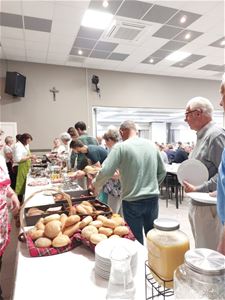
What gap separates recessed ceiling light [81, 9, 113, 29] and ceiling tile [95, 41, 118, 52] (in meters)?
0.74

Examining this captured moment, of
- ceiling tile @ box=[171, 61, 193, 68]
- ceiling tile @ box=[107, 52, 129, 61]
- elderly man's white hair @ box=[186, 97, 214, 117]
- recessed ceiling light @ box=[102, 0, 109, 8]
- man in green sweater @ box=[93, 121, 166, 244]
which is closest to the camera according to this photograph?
elderly man's white hair @ box=[186, 97, 214, 117]

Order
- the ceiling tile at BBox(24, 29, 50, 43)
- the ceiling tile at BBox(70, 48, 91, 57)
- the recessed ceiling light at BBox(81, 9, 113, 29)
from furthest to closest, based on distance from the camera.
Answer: the ceiling tile at BBox(70, 48, 91, 57), the ceiling tile at BBox(24, 29, 50, 43), the recessed ceiling light at BBox(81, 9, 113, 29)

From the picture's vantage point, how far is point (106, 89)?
7.01m

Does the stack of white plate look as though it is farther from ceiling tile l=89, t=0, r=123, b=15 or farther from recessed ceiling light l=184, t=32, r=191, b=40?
recessed ceiling light l=184, t=32, r=191, b=40

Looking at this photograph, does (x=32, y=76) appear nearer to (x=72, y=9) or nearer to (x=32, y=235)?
(x=72, y=9)

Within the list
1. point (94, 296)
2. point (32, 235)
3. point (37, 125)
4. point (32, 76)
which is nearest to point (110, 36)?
point (32, 76)

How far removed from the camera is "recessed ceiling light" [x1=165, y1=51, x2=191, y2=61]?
5778 millimetres

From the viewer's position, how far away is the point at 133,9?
12.1 feet

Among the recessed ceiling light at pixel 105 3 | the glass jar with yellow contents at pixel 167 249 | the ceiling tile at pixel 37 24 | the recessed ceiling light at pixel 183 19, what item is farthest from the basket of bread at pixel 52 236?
the recessed ceiling light at pixel 183 19

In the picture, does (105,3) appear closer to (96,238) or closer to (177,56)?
(177,56)

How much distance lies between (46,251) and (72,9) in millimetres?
3833

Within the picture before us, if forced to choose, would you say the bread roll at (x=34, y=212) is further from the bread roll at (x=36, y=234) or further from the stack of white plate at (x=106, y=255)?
the stack of white plate at (x=106, y=255)

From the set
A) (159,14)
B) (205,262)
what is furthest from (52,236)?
(159,14)

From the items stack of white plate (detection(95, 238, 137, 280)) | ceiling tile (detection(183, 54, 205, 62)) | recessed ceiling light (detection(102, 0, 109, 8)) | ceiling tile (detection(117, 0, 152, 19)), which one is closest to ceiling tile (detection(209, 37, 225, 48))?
ceiling tile (detection(183, 54, 205, 62))
